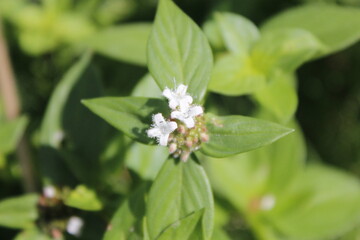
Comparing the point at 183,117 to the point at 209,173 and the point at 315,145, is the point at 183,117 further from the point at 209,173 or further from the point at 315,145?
the point at 315,145

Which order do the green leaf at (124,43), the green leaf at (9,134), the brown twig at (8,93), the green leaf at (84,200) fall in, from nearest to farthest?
the green leaf at (84,200), the green leaf at (9,134), the green leaf at (124,43), the brown twig at (8,93)

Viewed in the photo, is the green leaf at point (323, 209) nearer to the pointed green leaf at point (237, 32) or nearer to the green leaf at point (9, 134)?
the pointed green leaf at point (237, 32)

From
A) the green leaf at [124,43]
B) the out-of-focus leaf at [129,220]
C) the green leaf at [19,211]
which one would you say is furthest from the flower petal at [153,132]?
the green leaf at [124,43]

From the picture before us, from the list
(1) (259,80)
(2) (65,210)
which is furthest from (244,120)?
(2) (65,210)

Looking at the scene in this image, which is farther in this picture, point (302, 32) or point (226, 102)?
point (226, 102)

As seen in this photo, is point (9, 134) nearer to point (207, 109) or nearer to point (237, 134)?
point (207, 109)

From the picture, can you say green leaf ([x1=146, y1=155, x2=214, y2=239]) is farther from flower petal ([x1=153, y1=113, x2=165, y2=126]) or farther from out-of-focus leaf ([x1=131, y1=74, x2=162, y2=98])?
out-of-focus leaf ([x1=131, y1=74, x2=162, y2=98])

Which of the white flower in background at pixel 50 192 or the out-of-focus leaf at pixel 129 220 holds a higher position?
the out-of-focus leaf at pixel 129 220
